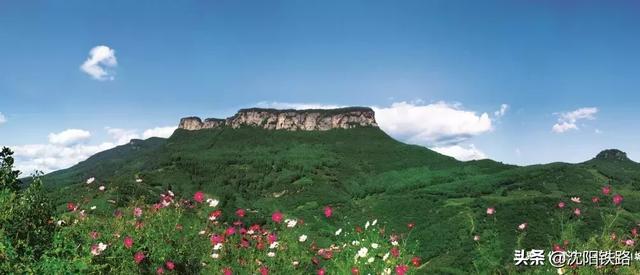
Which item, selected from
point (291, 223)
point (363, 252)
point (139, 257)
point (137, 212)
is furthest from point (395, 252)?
point (137, 212)

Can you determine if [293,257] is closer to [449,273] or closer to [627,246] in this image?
[627,246]

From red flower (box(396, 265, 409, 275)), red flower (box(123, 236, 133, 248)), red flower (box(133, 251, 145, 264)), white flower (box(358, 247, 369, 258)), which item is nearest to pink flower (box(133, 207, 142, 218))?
red flower (box(123, 236, 133, 248))

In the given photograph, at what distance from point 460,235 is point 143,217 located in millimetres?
92602

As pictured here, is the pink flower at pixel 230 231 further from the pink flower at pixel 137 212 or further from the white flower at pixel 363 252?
the white flower at pixel 363 252

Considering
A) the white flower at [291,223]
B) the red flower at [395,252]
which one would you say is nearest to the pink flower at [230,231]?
the white flower at [291,223]

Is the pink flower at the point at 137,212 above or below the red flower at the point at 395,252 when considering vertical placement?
above

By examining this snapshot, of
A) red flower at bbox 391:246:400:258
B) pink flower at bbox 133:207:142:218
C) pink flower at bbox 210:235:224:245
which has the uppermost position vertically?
pink flower at bbox 133:207:142:218

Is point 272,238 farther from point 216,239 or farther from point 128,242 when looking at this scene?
point 128,242

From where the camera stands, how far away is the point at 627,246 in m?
8.52

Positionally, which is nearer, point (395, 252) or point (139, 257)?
point (139, 257)

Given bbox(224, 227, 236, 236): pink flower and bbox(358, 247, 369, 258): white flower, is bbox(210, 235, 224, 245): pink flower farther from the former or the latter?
bbox(358, 247, 369, 258): white flower

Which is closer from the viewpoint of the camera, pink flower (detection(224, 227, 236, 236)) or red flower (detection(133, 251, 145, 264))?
red flower (detection(133, 251, 145, 264))

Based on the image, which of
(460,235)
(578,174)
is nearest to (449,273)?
(460,235)

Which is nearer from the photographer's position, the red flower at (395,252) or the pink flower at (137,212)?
the red flower at (395,252)
